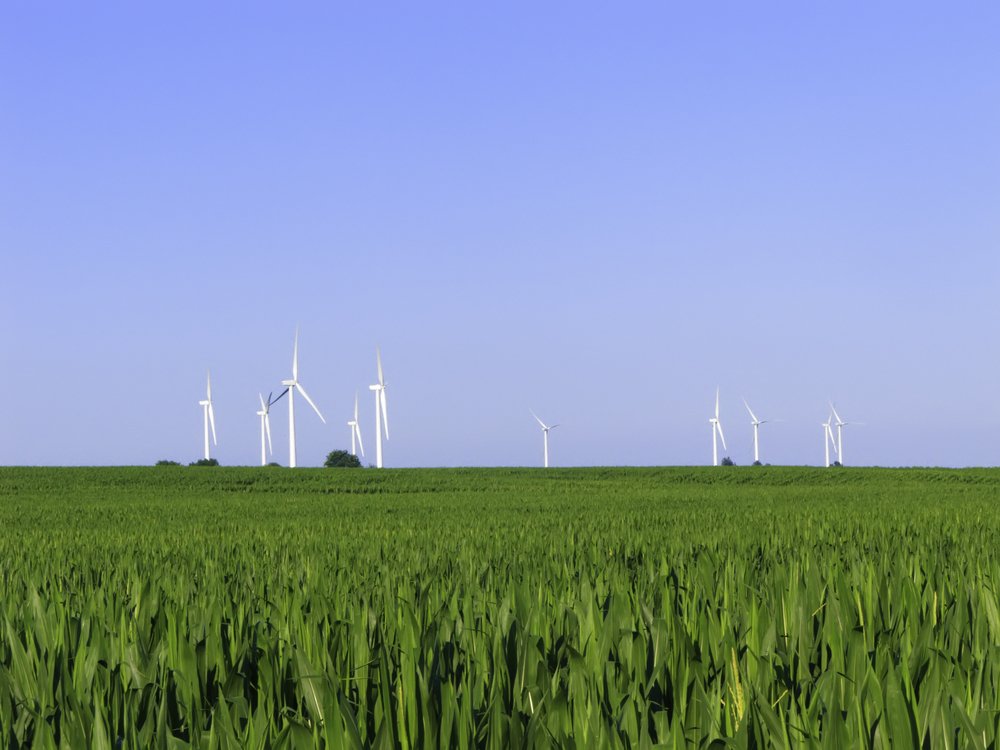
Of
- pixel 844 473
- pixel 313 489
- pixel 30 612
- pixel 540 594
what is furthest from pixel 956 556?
pixel 844 473

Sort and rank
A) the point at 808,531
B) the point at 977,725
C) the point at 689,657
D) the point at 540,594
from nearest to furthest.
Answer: the point at 977,725, the point at 689,657, the point at 540,594, the point at 808,531

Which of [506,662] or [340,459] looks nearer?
[506,662]

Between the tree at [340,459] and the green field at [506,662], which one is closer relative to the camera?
the green field at [506,662]

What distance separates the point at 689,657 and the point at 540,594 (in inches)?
53.9

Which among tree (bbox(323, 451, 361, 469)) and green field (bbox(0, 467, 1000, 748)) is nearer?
green field (bbox(0, 467, 1000, 748))

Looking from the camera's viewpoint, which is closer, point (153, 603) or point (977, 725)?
point (977, 725)

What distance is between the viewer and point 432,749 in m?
2.29

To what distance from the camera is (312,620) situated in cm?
395

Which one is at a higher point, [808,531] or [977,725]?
[977,725]

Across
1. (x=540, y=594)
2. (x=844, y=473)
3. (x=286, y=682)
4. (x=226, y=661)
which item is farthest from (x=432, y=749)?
(x=844, y=473)

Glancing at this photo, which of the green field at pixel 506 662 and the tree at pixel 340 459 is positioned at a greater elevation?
the green field at pixel 506 662

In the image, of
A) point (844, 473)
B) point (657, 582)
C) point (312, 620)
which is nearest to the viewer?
point (312, 620)

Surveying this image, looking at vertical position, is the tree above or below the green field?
below

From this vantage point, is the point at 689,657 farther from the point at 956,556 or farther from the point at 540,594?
the point at 956,556
